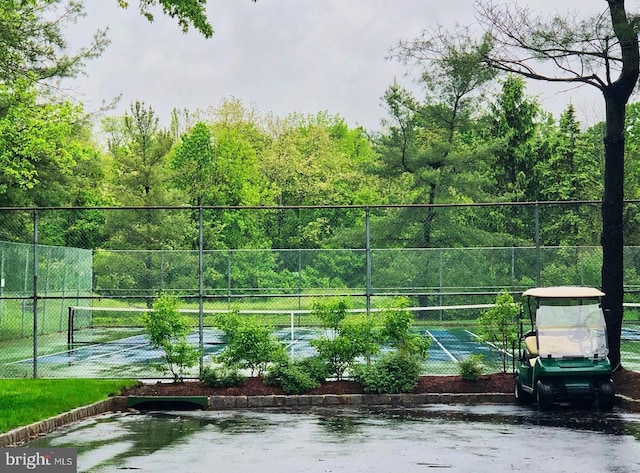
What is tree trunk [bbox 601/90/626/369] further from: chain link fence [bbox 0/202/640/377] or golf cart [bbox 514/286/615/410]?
chain link fence [bbox 0/202/640/377]

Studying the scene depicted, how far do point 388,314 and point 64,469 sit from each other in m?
8.01

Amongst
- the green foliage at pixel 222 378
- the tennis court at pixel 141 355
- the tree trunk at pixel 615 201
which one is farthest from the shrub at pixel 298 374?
the tree trunk at pixel 615 201

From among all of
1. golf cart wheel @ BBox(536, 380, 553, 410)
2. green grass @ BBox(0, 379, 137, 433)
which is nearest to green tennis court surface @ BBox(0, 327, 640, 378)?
green grass @ BBox(0, 379, 137, 433)

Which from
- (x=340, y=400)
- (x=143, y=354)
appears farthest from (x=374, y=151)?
(x=340, y=400)

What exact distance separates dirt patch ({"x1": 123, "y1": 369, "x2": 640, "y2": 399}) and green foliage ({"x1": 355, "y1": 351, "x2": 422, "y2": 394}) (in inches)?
7.7

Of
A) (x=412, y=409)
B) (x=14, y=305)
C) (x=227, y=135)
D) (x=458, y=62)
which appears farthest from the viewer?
(x=227, y=135)

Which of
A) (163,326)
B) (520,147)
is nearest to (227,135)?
(520,147)

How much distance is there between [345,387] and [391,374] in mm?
813

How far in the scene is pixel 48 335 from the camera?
31.7 meters

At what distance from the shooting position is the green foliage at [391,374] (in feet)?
51.9

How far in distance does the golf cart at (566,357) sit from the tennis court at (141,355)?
379 centimetres

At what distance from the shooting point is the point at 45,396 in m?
14.6

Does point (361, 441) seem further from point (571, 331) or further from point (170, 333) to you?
point (170, 333)

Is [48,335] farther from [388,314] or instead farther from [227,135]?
[227,135]
